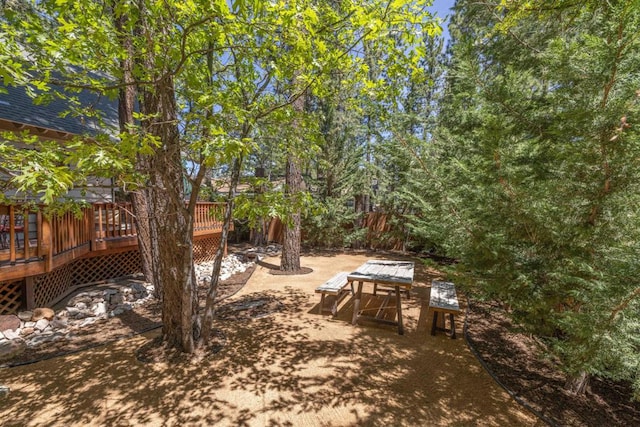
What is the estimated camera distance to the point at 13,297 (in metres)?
4.95

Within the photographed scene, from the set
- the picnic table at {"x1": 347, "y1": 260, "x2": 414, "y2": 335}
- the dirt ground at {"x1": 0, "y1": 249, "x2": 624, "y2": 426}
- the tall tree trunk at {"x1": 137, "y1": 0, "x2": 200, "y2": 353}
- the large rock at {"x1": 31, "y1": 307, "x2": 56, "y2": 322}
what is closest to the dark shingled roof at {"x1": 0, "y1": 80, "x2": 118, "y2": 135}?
the large rock at {"x1": 31, "y1": 307, "x2": 56, "y2": 322}

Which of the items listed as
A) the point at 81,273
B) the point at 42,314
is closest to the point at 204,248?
the point at 81,273

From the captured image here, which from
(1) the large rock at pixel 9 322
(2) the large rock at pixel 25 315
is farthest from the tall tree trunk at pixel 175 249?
(2) the large rock at pixel 25 315

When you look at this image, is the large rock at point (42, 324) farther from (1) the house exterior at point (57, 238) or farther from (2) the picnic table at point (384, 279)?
(2) the picnic table at point (384, 279)

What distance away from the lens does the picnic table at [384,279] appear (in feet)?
14.4

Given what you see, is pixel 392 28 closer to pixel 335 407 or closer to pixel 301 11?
pixel 301 11

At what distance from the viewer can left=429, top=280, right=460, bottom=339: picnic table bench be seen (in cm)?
397

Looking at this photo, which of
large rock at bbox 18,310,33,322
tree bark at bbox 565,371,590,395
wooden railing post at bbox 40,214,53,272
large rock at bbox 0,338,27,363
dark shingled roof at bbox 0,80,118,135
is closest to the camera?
tree bark at bbox 565,371,590,395

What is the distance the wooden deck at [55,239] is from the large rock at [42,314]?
0.78 metres

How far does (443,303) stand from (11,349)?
5.97 meters

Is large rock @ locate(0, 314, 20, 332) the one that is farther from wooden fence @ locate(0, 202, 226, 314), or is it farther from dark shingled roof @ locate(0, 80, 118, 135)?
dark shingled roof @ locate(0, 80, 118, 135)

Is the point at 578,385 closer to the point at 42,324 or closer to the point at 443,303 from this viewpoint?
the point at 443,303

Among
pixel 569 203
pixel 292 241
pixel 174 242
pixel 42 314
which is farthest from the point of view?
pixel 292 241

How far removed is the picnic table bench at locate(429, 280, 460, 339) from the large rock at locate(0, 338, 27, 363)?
5655 millimetres
